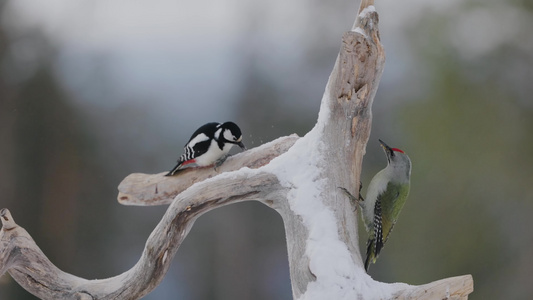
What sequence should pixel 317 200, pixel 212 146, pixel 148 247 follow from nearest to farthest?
pixel 317 200 < pixel 148 247 < pixel 212 146

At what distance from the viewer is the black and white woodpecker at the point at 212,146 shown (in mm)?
2051

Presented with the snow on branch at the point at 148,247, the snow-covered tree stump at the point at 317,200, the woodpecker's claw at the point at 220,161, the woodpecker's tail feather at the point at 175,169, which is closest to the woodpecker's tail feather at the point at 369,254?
the snow-covered tree stump at the point at 317,200

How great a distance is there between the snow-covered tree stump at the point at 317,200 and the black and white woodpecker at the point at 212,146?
454 mm

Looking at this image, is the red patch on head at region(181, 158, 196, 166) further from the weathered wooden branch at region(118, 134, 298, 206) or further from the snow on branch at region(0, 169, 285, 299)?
the snow on branch at region(0, 169, 285, 299)

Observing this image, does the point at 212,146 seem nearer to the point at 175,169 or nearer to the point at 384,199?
the point at 175,169

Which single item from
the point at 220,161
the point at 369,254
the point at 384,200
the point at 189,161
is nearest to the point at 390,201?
the point at 384,200

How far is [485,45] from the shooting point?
9.75 ft

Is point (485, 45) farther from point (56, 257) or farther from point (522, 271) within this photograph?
point (56, 257)

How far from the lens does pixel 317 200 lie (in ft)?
5.02

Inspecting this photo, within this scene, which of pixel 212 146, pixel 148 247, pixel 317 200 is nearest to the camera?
pixel 317 200

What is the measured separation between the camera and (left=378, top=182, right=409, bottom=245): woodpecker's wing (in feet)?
5.63

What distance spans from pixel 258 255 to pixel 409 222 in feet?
2.74

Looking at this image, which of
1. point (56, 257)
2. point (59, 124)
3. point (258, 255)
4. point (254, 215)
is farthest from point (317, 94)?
point (56, 257)

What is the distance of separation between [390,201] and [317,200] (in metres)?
0.32
